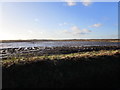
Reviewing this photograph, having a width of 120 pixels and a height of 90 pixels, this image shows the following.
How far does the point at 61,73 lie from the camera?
16.8 m

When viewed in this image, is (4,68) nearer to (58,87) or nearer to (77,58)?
(58,87)

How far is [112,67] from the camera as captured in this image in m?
20.1

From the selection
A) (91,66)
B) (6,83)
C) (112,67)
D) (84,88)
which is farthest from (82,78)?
(6,83)

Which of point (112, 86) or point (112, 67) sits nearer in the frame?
point (112, 86)

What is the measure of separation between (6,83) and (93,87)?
822 cm

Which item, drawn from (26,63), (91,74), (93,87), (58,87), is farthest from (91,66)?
(26,63)

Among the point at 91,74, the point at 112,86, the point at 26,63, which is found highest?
the point at 26,63

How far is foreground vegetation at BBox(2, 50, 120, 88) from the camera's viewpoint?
1572 centimetres

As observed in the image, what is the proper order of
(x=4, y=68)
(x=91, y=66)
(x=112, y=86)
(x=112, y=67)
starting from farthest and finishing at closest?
1. (x=112, y=67)
2. (x=91, y=66)
3. (x=112, y=86)
4. (x=4, y=68)

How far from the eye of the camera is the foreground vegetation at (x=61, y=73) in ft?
51.6

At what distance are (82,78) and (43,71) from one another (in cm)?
389

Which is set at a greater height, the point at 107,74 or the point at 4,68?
the point at 4,68

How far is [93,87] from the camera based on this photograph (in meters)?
17.2

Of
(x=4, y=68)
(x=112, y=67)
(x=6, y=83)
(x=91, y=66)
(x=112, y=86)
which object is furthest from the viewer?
(x=112, y=67)
